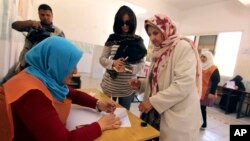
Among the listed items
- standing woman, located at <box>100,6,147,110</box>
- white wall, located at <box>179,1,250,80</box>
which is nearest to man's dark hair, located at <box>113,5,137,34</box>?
standing woman, located at <box>100,6,147,110</box>

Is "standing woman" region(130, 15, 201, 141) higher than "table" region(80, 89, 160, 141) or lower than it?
higher

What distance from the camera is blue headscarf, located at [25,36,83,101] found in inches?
31.5

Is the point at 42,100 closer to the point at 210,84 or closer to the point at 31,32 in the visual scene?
the point at 31,32

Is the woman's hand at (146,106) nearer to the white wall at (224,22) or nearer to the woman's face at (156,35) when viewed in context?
the woman's face at (156,35)

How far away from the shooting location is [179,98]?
3.61ft

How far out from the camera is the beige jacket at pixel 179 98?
1084 millimetres

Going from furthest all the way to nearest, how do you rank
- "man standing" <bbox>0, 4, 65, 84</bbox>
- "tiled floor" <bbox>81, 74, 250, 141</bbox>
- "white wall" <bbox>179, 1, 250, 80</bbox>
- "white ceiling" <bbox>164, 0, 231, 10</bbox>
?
"white ceiling" <bbox>164, 0, 231, 10</bbox>
"white wall" <bbox>179, 1, 250, 80</bbox>
"tiled floor" <bbox>81, 74, 250, 141</bbox>
"man standing" <bbox>0, 4, 65, 84</bbox>

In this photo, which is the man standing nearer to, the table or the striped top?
the striped top

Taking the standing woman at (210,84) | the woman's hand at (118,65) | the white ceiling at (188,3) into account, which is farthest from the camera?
the white ceiling at (188,3)

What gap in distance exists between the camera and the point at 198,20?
5.80 m

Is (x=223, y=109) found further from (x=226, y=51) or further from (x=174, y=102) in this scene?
(x=174, y=102)

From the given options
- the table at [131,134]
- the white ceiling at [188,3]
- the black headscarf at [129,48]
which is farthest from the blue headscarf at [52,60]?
the white ceiling at [188,3]

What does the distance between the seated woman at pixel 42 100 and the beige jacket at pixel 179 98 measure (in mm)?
419

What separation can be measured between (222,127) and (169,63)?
2.75m
